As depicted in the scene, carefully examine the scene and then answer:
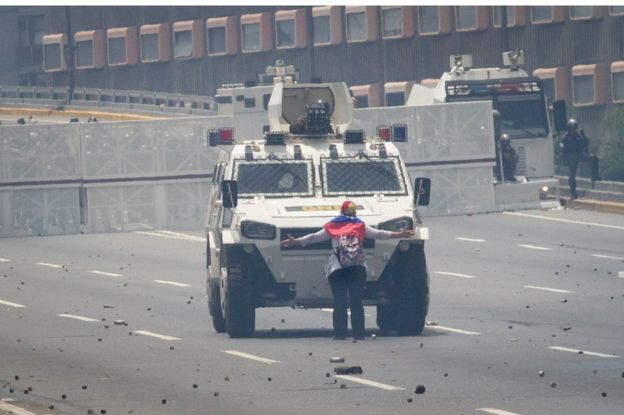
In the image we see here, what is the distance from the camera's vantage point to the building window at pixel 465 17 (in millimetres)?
82125

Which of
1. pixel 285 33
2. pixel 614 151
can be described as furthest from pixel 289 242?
pixel 285 33

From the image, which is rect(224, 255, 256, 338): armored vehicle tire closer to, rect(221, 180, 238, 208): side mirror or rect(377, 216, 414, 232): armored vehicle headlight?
rect(221, 180, 238, 208): side mirror

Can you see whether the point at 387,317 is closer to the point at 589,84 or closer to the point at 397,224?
the point at 397,224

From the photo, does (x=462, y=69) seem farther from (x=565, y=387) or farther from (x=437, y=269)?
(x=565, y=387)

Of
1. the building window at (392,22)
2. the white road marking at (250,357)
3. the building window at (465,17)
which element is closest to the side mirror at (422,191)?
the white road marking at (250,357)

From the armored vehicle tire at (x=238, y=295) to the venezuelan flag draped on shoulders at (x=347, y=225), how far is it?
127 centimetres

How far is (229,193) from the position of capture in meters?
23.4

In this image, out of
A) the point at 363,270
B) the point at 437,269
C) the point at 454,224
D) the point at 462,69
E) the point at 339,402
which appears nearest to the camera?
the point at 339,402

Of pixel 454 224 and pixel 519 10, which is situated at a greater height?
pixel 519 10

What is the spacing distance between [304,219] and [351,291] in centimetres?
119

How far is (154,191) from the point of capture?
145 feet

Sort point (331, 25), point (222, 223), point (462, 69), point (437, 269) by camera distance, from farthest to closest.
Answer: point (331, 25) → point (462, 69) → point (437, 269) → point (222, 223)

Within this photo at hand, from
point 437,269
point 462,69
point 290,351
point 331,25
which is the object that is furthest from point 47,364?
point 331,25

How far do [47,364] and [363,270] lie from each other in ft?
12.8
